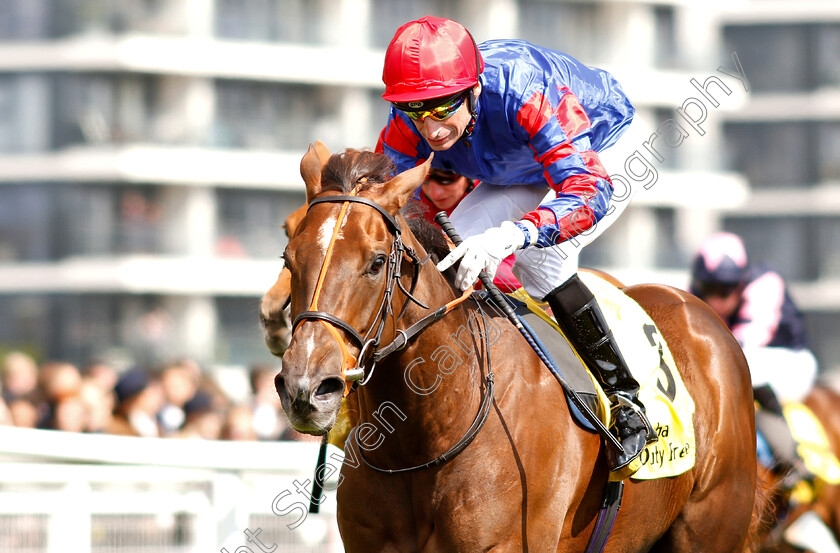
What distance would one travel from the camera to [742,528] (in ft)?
13.2

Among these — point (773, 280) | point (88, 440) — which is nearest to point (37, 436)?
point (88, 440)

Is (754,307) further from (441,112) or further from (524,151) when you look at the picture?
(441,112)

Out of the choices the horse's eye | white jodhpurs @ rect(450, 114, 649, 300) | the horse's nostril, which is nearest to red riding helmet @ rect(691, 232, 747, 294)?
white jodhpurs @ rect(450, 114, 649, 300)

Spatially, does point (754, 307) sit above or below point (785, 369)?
above

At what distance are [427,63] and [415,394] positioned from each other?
984 millimetres

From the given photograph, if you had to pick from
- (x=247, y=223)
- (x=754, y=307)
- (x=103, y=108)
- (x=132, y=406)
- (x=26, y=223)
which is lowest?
(x=26, y=223)

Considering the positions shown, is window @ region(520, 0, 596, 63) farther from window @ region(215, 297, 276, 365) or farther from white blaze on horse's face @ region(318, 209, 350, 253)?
white blaze on horse's face @ region(318, 209, 350, 253)

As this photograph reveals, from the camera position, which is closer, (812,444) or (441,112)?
(441,112)

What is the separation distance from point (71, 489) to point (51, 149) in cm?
2463

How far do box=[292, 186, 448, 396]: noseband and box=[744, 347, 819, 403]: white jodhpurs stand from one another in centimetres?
345

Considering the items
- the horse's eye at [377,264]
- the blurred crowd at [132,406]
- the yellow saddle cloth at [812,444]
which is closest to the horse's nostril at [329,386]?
the horse's eye at [377,264]

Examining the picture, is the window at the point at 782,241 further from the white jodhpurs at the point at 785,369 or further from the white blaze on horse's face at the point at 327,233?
the white blaze on horse's face at the point at 327,233

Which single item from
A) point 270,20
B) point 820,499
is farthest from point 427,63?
point 270,20

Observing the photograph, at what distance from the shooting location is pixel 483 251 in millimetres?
2969
